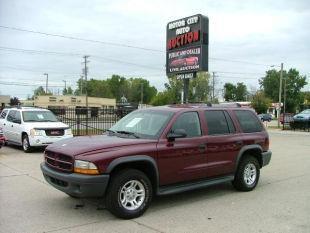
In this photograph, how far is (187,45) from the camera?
824 inches

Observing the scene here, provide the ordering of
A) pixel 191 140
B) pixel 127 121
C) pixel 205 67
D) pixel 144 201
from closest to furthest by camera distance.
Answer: pixel 144 201 < pixel 191 140 < pixel 127 121 < pixel 205 67

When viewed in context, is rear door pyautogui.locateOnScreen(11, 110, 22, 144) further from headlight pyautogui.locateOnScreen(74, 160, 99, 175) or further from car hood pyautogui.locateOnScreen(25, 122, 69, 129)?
headlight pyautogui.locateOnScreen(74, 160, 99, 175)

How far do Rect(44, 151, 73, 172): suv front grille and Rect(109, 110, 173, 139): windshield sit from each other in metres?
1.28

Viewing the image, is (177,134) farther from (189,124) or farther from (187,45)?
(187,45)

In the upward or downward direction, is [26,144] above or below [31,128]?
below

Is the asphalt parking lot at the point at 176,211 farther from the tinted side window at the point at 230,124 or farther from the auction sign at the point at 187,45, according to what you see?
the auction sign at the point at 187,45

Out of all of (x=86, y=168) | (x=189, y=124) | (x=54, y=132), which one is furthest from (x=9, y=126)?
(x=86, y=168)

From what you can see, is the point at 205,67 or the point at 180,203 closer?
the point at 180,203

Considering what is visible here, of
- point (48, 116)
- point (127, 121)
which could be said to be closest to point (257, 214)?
point (127, 121)

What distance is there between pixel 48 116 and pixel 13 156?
2924 mm

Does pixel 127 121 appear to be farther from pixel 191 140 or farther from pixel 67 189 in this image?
pixel 67 189

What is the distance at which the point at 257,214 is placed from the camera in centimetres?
693

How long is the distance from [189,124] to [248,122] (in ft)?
6.07

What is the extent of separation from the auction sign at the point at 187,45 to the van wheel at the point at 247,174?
11.7m
